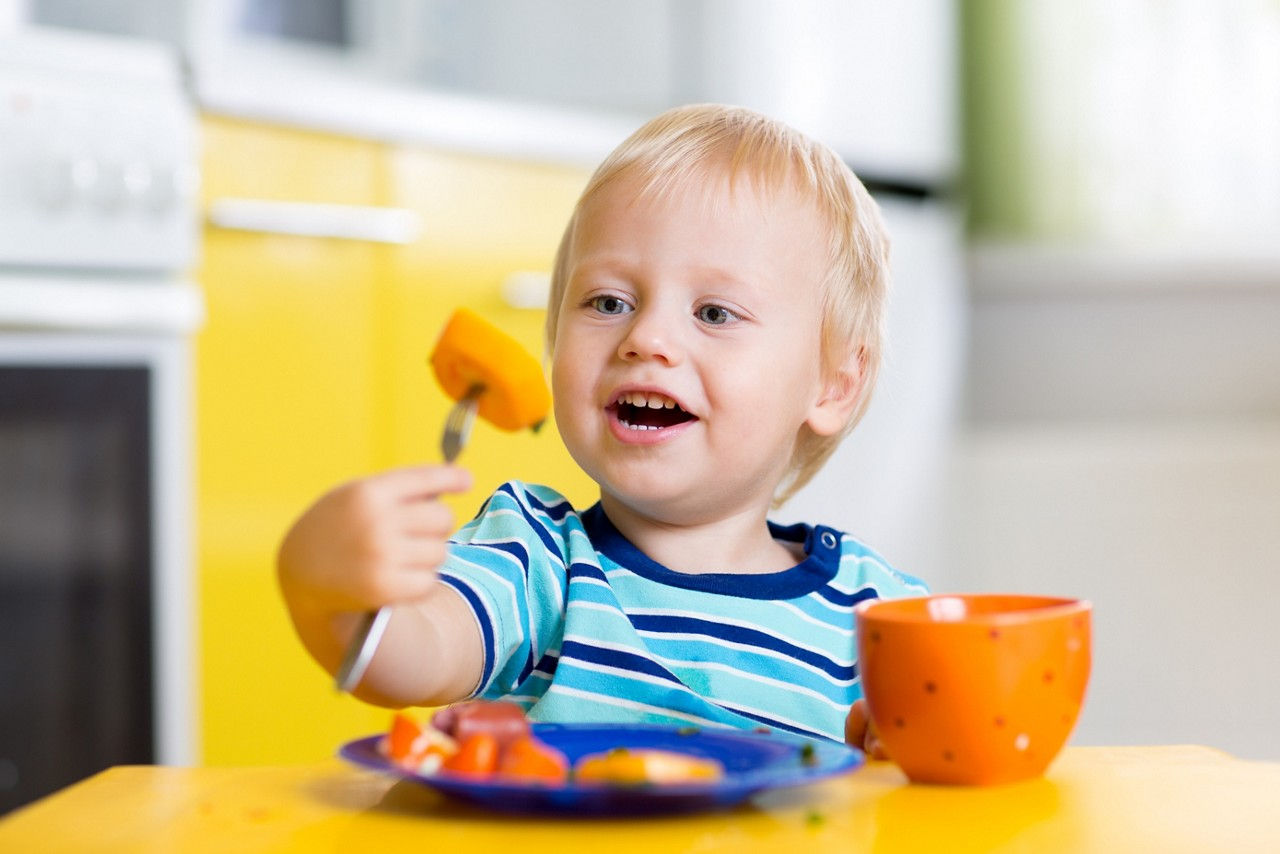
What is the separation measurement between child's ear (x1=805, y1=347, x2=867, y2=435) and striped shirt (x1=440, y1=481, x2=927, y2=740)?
4.9 inches

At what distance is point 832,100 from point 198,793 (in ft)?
7.32

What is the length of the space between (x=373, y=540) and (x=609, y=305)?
373mm

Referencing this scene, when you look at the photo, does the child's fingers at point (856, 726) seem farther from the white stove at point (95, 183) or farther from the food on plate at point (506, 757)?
the white stove at point (95, 183)

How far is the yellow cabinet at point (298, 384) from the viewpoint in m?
1.81

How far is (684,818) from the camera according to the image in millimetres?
543

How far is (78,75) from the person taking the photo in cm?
172

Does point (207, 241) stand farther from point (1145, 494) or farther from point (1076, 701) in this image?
point (1145, 494)

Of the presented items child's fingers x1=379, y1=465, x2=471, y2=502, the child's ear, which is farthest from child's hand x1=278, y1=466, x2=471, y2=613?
the child's ear

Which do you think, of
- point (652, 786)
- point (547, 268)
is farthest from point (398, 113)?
point (652, 786)

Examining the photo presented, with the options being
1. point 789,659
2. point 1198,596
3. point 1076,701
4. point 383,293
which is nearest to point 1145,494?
point 1198,596

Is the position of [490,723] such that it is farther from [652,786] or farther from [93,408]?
[93,408]

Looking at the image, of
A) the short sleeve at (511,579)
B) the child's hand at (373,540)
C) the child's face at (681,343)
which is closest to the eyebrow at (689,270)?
the child's face at (681,343)

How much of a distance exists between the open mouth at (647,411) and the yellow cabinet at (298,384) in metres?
0.77

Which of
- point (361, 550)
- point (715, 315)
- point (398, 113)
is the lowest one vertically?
point (361, 550)
